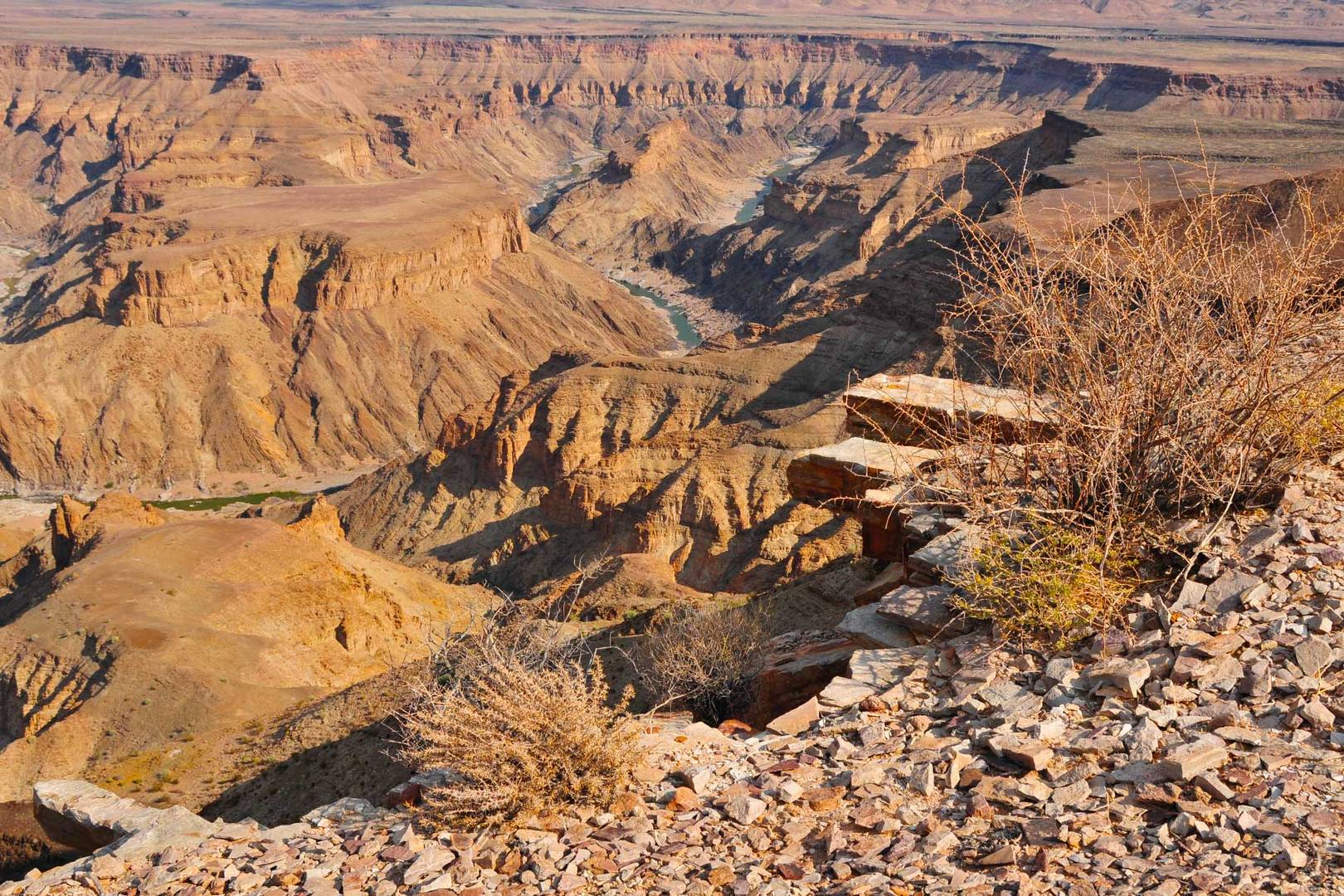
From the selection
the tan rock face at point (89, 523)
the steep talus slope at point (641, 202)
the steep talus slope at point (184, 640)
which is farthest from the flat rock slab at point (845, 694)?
the steep talus slope at point (641, 202)

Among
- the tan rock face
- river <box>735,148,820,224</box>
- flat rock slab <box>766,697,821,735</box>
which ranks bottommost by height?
river <box>735,148,820,224</box>

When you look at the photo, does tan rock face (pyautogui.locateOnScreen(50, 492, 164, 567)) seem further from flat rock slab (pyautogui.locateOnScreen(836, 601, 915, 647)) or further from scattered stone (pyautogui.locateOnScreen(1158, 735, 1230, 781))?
scattered stone (pyautogui.locateOnScreen(1158, 735, 1230, 781))

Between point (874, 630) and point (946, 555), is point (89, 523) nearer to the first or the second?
point (874, 630)

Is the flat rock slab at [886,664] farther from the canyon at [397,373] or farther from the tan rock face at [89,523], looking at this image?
the tan rock face at [89,523]

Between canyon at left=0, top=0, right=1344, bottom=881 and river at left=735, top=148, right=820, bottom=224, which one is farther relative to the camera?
river at left=735, top=148, right=820, bottom=224

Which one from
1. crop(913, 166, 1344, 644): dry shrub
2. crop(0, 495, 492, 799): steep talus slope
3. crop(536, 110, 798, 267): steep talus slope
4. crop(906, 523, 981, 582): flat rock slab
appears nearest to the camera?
crop(913, 166, 1344, 644): dry shrub

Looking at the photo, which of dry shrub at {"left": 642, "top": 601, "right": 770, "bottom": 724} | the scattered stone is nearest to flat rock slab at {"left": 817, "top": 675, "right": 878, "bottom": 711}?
dry shrub at {"left": 642, "top": 601, "right": 770, "bottom": 724}

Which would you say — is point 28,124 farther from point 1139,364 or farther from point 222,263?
point 1139,364
